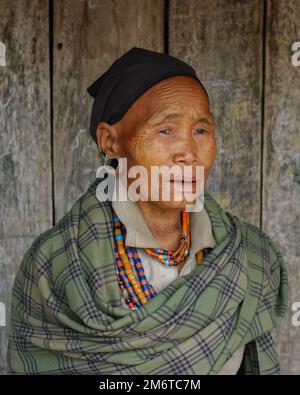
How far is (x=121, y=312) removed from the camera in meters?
1.63

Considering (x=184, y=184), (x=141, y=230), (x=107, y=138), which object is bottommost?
(x=141, y=230)

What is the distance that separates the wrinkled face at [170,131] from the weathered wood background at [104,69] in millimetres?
569

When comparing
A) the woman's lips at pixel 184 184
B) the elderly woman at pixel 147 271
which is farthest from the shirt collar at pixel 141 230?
the woman's lips at pixel 184 184

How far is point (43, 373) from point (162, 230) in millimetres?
477

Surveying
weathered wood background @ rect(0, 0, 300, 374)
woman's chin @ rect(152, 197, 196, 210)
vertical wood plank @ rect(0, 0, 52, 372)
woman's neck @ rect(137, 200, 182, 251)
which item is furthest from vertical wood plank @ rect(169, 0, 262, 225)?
woman's chin @ rect(152, 197, 196, 210)

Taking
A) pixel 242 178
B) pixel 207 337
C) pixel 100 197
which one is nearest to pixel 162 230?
pixel 100 197

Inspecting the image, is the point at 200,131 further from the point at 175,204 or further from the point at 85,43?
the point at 85,43

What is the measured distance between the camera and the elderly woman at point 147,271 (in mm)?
1644

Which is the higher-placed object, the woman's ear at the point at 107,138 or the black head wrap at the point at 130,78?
the black head wrap at the point at 130,78

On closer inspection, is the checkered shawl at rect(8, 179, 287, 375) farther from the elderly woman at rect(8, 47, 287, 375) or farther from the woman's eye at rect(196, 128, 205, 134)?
the woman's eye at rect(196, 128, 205, 134)

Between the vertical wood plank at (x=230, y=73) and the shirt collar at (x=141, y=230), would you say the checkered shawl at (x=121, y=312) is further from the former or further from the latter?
the vertical wood plank at (x=230, y=73)

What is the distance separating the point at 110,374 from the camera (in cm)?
166

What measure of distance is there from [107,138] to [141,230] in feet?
0.85

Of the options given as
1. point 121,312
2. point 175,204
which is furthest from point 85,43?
point 121,312
